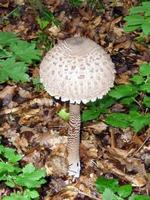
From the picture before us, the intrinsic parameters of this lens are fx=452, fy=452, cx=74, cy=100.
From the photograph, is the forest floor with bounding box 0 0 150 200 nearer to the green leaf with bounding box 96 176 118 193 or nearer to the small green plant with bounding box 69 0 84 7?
the green leaf with bounding box 96 176 118 193

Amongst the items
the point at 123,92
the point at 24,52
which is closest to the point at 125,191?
the point at 123,92

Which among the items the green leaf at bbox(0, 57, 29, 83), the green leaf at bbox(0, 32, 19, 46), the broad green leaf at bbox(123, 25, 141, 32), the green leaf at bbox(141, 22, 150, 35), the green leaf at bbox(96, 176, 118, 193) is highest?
the green leaf at bbox(141, 22, 150, 35)

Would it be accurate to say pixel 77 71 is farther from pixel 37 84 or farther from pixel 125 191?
pixel 37 84

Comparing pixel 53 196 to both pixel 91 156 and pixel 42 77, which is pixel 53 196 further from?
pixel 42 77

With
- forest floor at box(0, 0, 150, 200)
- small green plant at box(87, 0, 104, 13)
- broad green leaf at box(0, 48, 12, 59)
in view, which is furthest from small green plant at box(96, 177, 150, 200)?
small green plant at box(87, 0, 104, 13)

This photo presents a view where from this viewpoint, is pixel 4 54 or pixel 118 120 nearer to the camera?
pixel 4 54

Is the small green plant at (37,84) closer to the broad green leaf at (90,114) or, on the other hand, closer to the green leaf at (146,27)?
the broad green leaf at (90,114)

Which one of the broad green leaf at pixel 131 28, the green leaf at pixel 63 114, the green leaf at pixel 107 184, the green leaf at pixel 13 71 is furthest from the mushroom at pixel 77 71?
the green leaf at pixel 63 114
